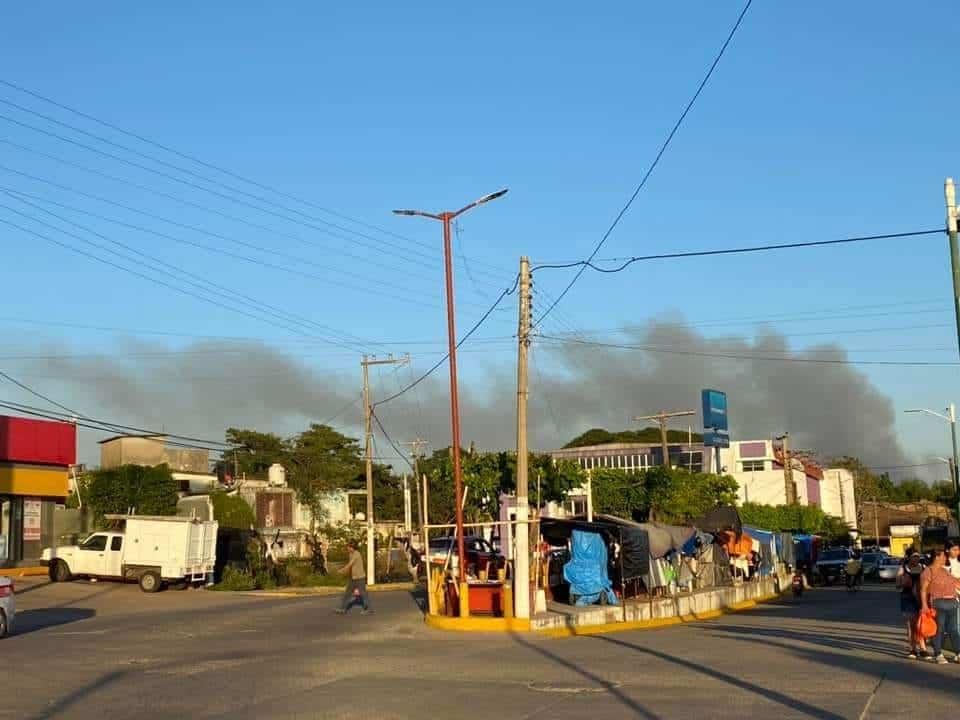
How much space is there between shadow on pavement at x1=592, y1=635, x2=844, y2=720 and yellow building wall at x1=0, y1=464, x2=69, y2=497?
105 ft

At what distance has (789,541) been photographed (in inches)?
2211

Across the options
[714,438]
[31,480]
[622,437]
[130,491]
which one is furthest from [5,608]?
[622,437]

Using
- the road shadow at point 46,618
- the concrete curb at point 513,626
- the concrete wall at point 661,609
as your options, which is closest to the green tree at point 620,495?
the concrete wall at point 661,609

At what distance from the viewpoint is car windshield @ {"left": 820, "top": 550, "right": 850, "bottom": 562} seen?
58.6 meters

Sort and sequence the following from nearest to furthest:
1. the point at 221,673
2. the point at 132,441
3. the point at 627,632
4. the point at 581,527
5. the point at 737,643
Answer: the point at 221,673, the point at 737,643, the point at 627,632, the point at 581,527, the point at 132,441

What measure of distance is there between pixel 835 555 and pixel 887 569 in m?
3.45

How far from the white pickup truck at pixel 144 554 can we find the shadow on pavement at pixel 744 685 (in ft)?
76.3

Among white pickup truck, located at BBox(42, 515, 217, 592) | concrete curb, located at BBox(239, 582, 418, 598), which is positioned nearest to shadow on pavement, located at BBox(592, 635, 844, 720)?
concrete curb, located at BBox(239, 582, 418, 598)

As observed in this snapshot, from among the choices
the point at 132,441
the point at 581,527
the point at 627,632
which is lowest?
the point at 627,632

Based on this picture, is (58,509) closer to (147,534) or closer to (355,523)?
(147,534)

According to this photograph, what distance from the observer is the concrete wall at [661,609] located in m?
25.9

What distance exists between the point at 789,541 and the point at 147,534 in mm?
29858

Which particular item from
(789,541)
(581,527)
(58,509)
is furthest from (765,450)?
(581,527)

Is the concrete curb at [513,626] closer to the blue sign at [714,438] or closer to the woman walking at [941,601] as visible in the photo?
the woman walking at [941,601]
